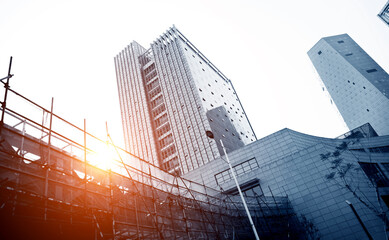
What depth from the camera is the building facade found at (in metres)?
27.3

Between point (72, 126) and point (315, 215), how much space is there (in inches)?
1122

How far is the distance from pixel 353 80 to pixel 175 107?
2348 inches

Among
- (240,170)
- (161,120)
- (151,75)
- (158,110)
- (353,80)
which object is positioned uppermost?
(151,75)

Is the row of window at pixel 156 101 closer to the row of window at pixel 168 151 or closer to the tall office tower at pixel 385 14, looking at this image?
the row of window at pixel 168 151

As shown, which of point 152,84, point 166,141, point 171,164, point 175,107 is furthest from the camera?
point 152,84

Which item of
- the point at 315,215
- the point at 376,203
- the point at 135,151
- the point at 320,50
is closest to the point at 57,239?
the point at 315,215

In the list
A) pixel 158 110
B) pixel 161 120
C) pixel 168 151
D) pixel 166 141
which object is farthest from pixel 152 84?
pixel 168 151

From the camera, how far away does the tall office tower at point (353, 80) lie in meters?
71.6

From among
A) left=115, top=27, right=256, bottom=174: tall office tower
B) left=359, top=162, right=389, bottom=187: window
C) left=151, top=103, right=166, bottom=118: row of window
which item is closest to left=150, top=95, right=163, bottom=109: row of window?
left=115, top=27, right=256, bottom=174: tall office tower

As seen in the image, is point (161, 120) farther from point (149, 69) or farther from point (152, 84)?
point (149, 69)

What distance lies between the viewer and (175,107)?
229ft

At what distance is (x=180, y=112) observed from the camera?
67.9 m

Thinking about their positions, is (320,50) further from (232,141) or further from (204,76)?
(232,141)

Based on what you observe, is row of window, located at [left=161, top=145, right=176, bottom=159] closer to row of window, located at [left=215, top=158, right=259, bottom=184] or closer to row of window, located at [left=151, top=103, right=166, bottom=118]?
row of window, located at [left=151, top=103, right=166, bottom=118]
